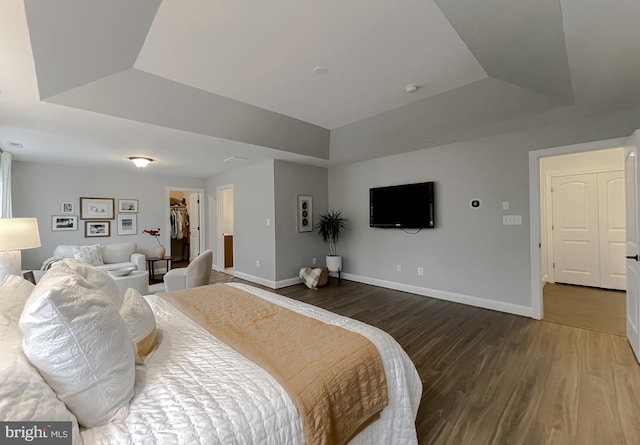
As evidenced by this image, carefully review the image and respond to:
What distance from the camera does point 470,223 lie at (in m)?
3.95

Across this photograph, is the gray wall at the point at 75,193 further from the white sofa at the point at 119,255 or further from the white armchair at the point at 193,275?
the white armchair at the point at 193,275

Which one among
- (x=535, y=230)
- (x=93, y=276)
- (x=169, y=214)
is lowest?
(x=93, y=276)

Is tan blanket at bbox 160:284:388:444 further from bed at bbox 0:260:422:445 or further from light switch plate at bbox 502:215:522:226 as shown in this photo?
light switch plate at bbox 502:215:522:226

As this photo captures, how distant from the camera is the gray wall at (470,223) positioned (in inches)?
135

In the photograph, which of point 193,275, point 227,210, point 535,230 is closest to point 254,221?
point 227,210

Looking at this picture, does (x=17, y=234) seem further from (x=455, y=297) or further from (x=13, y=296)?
(x=455, y=297)

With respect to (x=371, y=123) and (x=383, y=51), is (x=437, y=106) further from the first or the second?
(x=383, y=51)

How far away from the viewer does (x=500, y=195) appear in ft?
12.0

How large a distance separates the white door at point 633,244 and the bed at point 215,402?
7.97ft

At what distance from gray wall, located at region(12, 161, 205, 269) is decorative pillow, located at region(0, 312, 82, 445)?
5.66 m

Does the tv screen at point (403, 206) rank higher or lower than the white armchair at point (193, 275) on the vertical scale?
higher

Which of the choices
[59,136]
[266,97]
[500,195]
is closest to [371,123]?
[266,97]

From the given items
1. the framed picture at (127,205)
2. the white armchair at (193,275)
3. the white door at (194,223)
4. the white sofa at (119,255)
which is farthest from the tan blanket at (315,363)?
the white door at (194,223)

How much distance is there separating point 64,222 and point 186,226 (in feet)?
10.2
